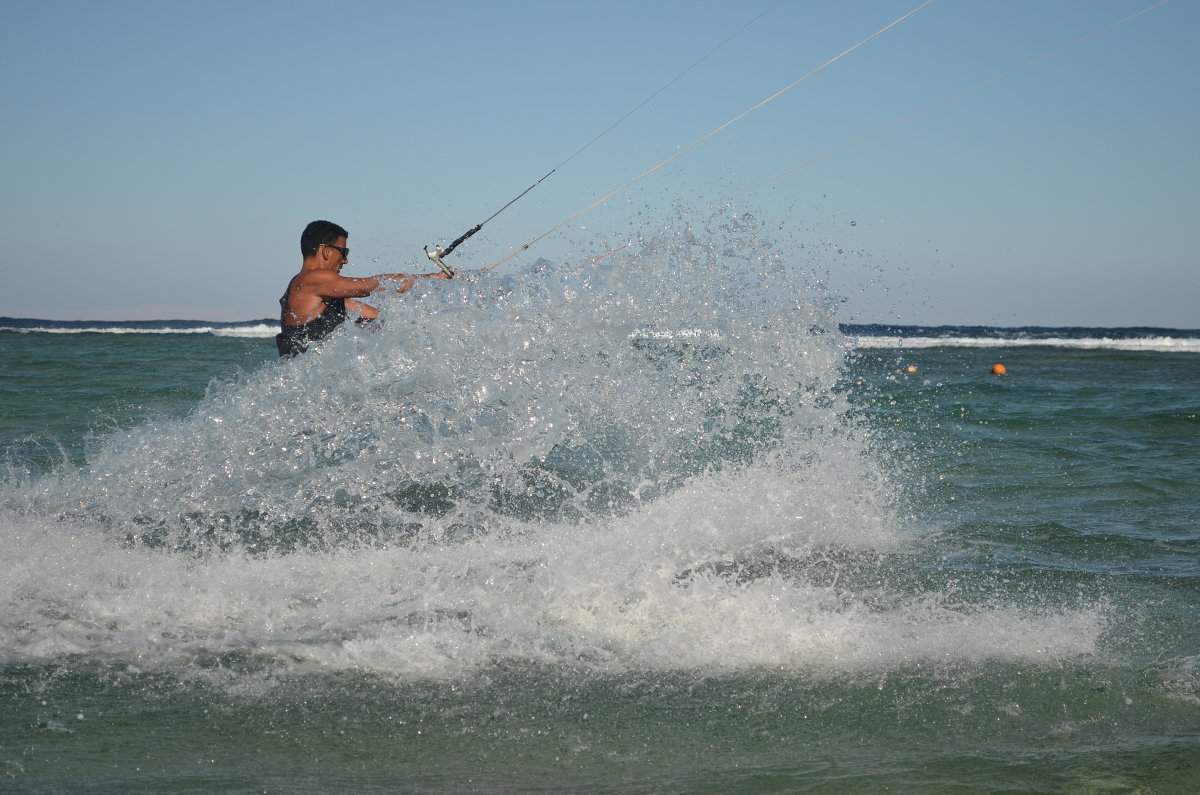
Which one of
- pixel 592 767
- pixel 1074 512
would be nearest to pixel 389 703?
pixel 592 767

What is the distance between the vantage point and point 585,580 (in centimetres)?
411

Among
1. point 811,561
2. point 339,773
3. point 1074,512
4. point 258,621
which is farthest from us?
point 1074,512

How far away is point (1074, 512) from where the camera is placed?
21.0 feet

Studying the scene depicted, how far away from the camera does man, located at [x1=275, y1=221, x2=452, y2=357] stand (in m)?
6.37

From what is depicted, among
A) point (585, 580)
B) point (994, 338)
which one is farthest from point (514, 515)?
point (994, 338)

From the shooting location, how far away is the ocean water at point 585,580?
2.83 meters

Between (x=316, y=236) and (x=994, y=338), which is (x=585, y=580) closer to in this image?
(x=316, y=236)

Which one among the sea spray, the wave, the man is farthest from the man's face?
the wave

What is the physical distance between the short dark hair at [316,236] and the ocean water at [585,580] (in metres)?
0.99

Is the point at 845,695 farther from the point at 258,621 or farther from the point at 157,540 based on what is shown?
the point at 157,540

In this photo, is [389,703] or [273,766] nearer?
[273,766]

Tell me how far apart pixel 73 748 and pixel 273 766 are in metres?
0.56

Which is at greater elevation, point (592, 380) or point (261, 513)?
point (592, 380)

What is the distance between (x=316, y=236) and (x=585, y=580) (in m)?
3.50
